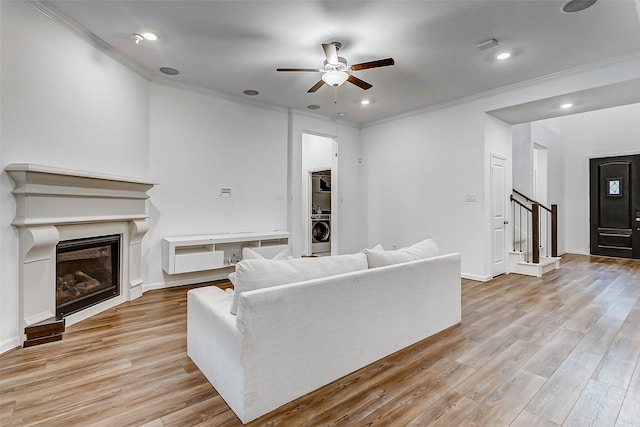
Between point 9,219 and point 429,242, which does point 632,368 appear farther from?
point 9,219

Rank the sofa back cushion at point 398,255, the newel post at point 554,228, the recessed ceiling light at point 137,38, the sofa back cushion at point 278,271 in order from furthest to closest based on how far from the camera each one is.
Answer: the newel post at point 554,228
the recessed ceiling light at point 137,38
the sofa back cushion at point 398,255
the sofa back cushion at point 278,271

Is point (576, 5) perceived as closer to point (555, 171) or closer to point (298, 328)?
point (298, 328)

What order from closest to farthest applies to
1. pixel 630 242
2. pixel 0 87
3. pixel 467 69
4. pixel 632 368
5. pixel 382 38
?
pixel 632 368 → pixel 0 87 → pixel 382 38 → pixel 467 69 → pixel 630 242

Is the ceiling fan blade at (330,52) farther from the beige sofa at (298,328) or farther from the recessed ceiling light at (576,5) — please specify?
the beige sofa at (298,328)

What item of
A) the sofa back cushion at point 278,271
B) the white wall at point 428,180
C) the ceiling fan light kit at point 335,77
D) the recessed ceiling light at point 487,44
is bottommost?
the sofa back cushion at point 278,271

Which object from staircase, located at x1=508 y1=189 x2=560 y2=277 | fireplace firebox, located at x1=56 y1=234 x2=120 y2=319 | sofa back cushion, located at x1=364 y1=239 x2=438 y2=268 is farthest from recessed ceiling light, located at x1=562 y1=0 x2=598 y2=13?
fireplace firebox, located at x1=56 y1=234 x2=120 y2=319

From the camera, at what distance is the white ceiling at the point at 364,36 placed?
8.91 feet

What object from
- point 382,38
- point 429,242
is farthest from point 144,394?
point 382,38

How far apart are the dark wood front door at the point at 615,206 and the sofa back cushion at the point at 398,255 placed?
6.53m

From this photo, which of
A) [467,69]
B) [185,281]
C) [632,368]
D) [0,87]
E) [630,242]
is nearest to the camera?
[632,368]

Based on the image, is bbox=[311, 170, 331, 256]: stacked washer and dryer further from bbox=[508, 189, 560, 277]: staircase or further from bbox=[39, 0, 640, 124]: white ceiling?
bbox=[508, 189, 560, 277]: staircase

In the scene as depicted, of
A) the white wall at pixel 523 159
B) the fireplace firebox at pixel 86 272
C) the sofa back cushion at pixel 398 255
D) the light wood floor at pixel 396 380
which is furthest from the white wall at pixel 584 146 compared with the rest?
the fireplace firebox at pixel 86 272

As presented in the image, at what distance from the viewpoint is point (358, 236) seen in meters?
6.72

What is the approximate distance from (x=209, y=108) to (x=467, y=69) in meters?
3.64
